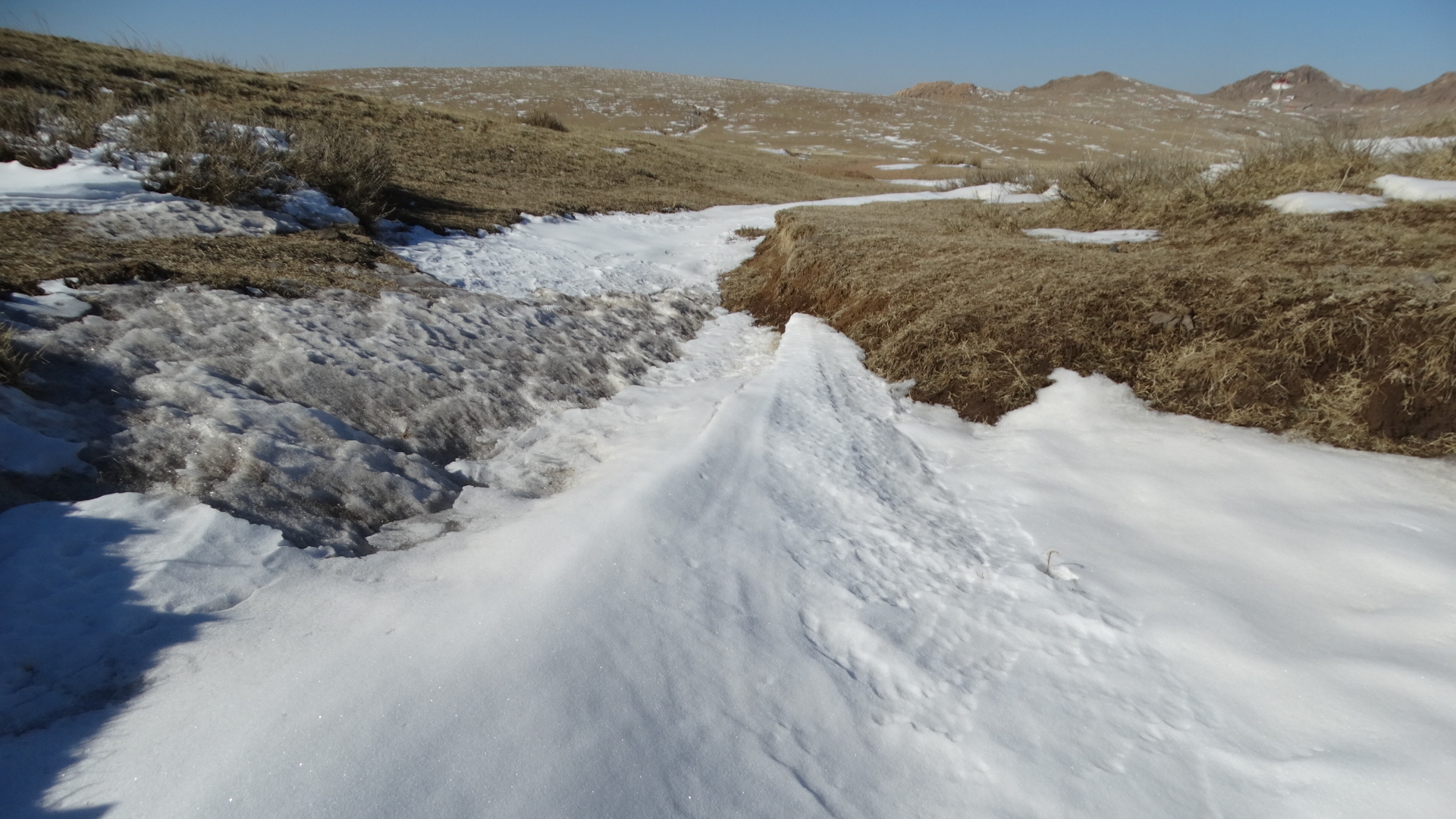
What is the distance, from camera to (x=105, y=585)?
224cm

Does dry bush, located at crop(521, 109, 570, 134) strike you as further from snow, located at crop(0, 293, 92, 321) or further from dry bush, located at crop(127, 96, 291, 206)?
snow, located at crop(0, 293, 92, 321)

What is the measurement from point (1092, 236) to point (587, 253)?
20.7 ft

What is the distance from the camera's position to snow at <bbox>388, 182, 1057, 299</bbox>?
7008 millimetres

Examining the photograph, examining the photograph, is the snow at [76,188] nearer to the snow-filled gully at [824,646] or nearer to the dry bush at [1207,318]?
the snow-filled gully at [824,646]

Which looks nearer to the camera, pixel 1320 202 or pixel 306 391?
pixel 306 391

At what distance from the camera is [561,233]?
9453mm

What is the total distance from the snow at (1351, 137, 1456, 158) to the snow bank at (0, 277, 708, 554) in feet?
28.9

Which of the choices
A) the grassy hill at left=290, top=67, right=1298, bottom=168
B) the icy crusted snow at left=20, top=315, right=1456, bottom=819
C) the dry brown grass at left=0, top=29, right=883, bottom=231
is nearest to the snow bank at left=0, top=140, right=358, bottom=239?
the dry brown grass at left=0, top=29, right=883, bottom=231

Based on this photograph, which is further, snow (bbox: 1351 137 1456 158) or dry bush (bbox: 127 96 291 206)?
snow (bbox: 1351 137 1456 158)

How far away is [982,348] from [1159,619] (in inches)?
105

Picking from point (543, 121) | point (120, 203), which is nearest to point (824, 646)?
point (120, 203)

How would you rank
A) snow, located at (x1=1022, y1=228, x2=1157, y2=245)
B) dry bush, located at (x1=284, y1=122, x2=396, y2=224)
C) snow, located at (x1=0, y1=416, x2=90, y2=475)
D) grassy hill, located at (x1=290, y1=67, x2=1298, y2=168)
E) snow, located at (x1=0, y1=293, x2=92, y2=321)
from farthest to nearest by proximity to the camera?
1. grassy hill, located at (x1=290, y1=67, x2=1298, y2=168)
2. dry bush, located at (x1=284, y1=122, x2=396, y2=224)
3. snow, located at (x1=1022, y1=228, x2=1157, y2=245)
4. snow, located at (x1=0, y1=293, x2=92, y2=321)
5. snow, located at (x1=0, y1=416, x2=90, y2=475)

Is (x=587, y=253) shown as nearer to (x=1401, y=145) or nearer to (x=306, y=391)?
(x=306, y=391)

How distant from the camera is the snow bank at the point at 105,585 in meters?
1.92
